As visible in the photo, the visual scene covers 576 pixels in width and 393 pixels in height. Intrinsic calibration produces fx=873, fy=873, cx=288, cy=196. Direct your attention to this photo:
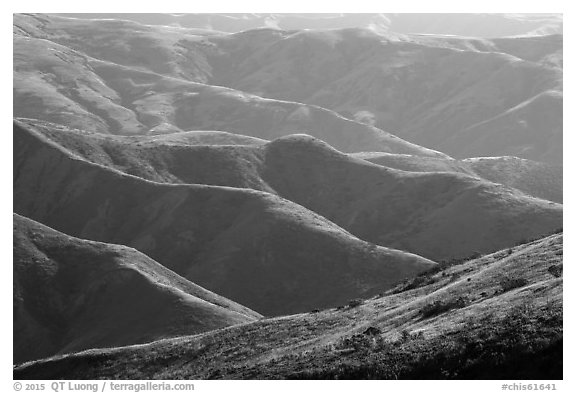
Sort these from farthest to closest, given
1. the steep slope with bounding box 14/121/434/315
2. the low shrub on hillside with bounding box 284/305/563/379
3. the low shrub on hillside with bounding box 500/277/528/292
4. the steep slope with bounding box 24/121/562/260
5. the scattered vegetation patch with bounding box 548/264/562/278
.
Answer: the steep slope with bounding box 24/121/562/260 → the steep slope with bounding box 14/121/434/315 → the low shrub on hillside with bounding box 500/277/528/292 → the scattered vegetation patch with bounding box 548/264/562/278 → the low shrub on hillside with bounding box 284/305/563/379

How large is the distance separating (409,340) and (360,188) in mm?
125882

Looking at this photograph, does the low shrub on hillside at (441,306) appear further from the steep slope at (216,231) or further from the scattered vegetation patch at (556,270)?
the steep slope at (216,231)

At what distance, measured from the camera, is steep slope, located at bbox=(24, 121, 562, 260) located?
467 feet

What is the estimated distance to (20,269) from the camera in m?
105

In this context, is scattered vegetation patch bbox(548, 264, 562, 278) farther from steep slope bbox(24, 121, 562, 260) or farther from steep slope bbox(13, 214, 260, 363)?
steep slope bbox(24, 121, 562, 260)

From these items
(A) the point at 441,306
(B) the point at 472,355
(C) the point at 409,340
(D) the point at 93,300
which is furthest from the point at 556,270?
(D) the point at 93,300

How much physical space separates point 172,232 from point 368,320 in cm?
8954

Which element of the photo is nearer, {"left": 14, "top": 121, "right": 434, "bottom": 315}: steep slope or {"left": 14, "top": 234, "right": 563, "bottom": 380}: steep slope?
{"left": 14, "top": 234, "right": 563, "bottom": 380}: steep slope

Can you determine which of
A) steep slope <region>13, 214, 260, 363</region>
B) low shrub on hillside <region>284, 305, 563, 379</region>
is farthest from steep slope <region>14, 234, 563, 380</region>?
steep slope <region>13, 214, 260, 363</region>

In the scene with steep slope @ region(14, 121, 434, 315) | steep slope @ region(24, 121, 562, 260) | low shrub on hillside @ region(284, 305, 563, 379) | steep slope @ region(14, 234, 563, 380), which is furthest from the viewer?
steep slope @ region(24, 121, 562, 260)

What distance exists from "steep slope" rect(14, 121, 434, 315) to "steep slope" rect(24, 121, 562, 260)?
9195mm

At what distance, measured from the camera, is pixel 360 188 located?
163 metres

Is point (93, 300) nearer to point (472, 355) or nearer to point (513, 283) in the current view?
point (513, 283)
